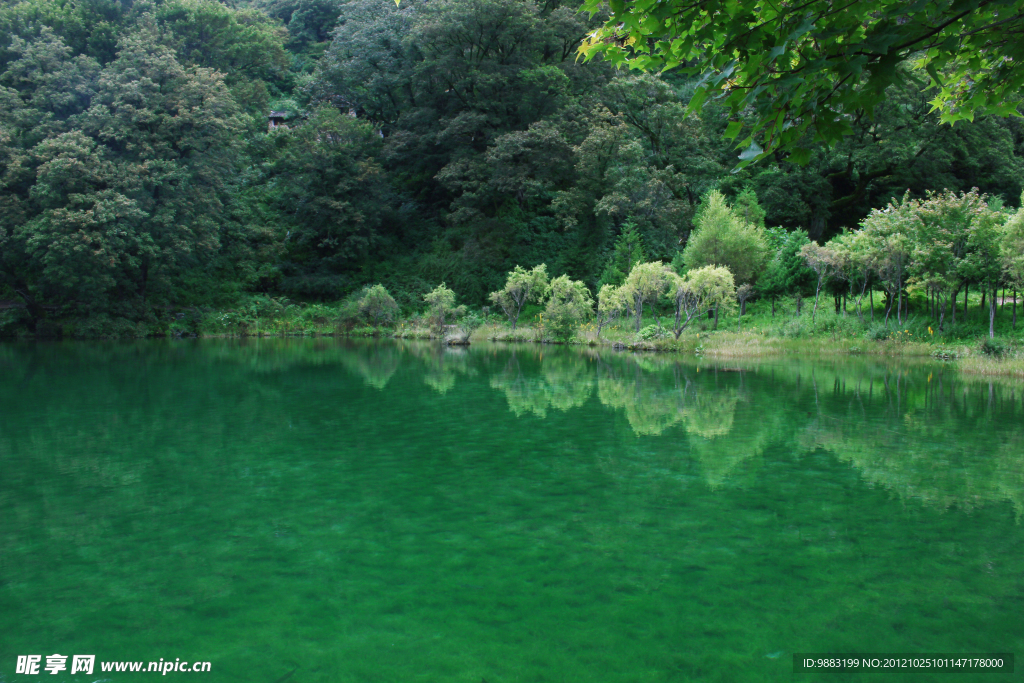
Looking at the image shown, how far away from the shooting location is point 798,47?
3.49m

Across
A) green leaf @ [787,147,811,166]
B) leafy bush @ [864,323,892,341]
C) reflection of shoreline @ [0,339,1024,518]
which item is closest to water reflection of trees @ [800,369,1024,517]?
reflection of shoreline @ [0,339,1024,518]

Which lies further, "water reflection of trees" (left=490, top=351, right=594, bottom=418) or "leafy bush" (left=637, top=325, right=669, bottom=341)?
"leafy bush" (left=637, top=325, right=669, bottom=341)

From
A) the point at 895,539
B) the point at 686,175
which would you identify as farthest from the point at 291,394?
the point at 686,175

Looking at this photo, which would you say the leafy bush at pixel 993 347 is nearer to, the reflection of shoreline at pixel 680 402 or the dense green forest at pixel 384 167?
the reflection of shoreline at pixel 680 402

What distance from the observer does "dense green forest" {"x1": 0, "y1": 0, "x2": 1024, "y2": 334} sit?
99.8ft

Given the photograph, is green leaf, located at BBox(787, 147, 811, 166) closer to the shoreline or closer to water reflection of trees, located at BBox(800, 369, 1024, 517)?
water reflection of trees, located at BBox(800, 369, 1024, 517)

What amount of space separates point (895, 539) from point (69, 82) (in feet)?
126

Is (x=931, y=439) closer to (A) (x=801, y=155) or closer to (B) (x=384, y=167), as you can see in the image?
(A) (x=801, y=155)

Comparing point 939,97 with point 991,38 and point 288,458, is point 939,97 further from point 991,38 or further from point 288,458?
point 288,458

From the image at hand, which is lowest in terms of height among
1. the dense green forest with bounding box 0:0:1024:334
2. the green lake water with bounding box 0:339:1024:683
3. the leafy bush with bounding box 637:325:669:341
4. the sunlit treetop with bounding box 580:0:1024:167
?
the green lake water with bounding box 0:339:1024:683

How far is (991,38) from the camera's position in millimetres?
3570

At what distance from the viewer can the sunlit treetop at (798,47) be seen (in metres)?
2.85

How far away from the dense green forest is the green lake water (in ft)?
70.8

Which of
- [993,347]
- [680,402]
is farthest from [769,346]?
[680,402]
